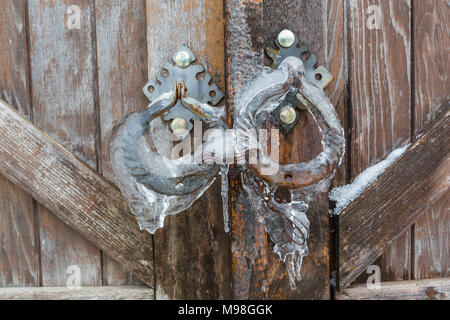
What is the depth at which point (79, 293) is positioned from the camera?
100cm

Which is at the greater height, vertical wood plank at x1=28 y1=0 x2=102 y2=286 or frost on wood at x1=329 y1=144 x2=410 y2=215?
vertical wood plank at x1=28 y1=0 x2=102 y2=286

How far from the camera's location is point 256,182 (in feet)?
2.49

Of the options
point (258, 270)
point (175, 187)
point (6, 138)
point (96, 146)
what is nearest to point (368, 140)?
point (258, 270)

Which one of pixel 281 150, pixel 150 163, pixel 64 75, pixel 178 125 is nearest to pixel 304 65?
pixel 281 150

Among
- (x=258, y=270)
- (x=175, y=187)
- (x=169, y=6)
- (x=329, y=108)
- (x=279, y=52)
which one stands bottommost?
(x=258, y=270)

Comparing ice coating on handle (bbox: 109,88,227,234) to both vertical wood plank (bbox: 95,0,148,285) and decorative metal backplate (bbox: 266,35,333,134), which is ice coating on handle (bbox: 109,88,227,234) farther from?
vertical wood plank (bbox: 95,0,148,285)

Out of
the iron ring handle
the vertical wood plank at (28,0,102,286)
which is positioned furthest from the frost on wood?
the vertical wood plank at (28,0,102,286)

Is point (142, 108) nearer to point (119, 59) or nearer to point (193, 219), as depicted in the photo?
point (119, 59)

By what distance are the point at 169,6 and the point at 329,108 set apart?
Answer: 1.52 ft

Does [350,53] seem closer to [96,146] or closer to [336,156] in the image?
[336,156]

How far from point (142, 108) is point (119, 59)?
0.46 ft

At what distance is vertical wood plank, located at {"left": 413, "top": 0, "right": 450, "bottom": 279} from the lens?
952mm

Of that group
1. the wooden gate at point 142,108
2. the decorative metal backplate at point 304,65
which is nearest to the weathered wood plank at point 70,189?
the wooden gate at point 142,108

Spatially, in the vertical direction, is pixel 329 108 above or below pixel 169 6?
below
